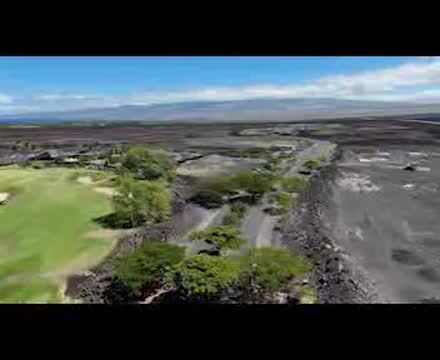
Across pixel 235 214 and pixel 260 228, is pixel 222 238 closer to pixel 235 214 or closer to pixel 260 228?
pixel 260 228

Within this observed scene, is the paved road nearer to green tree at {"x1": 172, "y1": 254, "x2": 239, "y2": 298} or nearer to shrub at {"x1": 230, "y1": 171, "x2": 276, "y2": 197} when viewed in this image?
shrub at {"x1": 230, "y1": 171, "x2": 276, "y2": 197}

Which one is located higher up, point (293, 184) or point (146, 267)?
point (146, 267)

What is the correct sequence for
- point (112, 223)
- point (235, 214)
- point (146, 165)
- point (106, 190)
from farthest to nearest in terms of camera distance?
1. point (146, 165)
2. point (106, 190)
3. point (235, 214)
4. point (112, 223)

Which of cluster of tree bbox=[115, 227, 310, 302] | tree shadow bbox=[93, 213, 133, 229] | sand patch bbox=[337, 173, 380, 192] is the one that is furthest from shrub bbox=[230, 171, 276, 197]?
cluster of tree bbox=[115, 227, 310, 302]

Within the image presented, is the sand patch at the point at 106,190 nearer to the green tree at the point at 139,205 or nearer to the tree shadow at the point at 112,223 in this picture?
the green tree at the point at 139,205

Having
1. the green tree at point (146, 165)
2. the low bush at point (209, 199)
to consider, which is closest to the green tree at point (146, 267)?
the low bush at point (209, 199)

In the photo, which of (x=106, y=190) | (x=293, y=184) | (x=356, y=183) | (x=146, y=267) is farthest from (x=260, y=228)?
(x=356, y=183)
